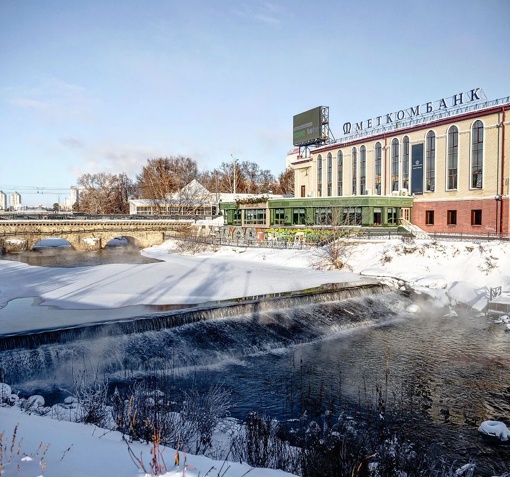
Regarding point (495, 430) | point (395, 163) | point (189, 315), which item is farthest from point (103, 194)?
point (495, 430)

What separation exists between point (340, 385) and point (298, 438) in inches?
142

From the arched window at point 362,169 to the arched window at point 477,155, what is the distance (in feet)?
42.5

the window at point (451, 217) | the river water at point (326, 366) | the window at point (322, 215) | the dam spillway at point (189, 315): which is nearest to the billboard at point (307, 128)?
the window at point (322, 215)

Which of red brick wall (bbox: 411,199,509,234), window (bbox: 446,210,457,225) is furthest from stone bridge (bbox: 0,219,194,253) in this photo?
window (bbox: 446,210,457,225)

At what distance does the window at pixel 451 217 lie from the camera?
43062 mm

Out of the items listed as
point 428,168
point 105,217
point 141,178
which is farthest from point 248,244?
point 141,178

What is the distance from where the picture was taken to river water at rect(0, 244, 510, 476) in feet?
37.8

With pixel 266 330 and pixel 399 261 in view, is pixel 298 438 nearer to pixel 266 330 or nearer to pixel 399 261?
pixel 266 330

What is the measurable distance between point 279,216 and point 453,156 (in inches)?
744

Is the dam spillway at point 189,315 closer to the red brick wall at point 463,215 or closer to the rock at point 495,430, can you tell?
the rock at point 495,430

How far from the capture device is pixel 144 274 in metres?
29.7

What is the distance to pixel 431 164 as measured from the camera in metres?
44.8

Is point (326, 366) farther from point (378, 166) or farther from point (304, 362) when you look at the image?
point (378, 166)

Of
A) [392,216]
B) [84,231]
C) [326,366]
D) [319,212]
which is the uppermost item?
[319,212]
